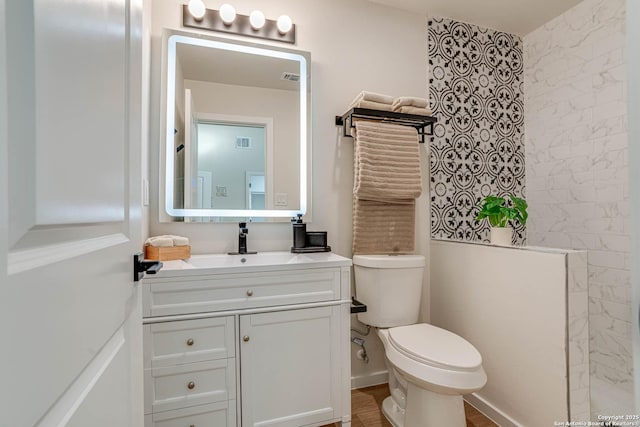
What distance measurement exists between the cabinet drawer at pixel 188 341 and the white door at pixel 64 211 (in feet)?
2.02

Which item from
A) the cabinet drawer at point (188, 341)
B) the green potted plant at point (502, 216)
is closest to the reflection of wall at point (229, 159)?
the cabinet drawer at point (188, 341)

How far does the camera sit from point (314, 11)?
190cm

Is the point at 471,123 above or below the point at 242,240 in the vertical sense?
above

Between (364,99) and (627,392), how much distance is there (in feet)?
7.49

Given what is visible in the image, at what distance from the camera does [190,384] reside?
122cm

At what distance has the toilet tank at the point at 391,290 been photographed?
170 cm

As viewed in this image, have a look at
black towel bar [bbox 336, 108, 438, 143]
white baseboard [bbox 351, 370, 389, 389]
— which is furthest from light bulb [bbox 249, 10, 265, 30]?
white baseboard [bbox 351, 370, 389, 389]

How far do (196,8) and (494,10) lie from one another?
199 centimetres

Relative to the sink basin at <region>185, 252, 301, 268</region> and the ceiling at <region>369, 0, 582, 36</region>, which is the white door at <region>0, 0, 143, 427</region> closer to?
the sink basin at <region>185, 252, 301, 268</region>

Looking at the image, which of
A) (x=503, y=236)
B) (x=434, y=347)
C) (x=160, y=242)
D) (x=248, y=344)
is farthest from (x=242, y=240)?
(x=503, y=236)

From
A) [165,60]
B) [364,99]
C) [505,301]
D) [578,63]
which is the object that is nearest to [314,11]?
[364,99]

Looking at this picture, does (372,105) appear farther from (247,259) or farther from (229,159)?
(247,259)

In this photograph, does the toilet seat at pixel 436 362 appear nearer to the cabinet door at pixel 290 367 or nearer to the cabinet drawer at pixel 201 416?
the cabinet door at pixel 290 367

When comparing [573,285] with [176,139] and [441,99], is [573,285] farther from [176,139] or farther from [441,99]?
[176,139]
